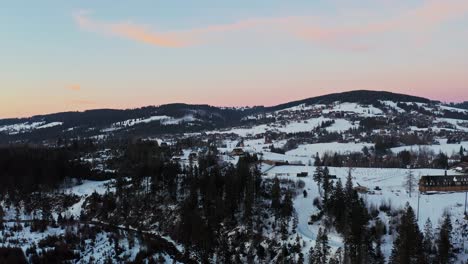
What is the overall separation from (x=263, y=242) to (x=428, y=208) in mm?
30335

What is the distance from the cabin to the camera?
81438mm

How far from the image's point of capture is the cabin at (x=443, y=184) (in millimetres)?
81438

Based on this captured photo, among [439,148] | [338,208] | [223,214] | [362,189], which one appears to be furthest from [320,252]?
[439,148]

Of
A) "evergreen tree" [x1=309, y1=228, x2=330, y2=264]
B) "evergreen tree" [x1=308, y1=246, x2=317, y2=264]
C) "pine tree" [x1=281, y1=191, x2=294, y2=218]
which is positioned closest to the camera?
"evergreen tree" [x1=309, y1=228, x2=330, y2=264]

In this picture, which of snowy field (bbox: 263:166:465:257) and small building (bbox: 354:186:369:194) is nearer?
snowy field (bbox: 263:166:465:257)

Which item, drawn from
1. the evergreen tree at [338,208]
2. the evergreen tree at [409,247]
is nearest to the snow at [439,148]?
the evergreen tree at [338,208]

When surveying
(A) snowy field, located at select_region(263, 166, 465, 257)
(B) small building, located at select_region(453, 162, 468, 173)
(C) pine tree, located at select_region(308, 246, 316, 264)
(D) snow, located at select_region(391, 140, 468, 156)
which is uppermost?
(B) small building, located at select_region(453, 162, 468, 173)

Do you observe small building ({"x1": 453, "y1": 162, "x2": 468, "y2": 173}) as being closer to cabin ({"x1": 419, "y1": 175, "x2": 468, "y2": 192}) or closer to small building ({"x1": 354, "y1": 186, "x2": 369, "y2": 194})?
cabin ({"x1": 419, "y1": 175, "x2": 468, "y2": 192})

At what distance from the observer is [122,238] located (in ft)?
214

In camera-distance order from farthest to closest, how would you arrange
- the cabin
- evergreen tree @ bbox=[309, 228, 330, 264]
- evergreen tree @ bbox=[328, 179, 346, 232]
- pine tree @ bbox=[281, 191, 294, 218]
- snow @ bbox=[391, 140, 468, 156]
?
snow @ bbox=[391, 140, 468, 156], the cabin, pine tree @ bbox=[281, 191, 294, 218], evergreen tree @ bbox=[328, 179, 346, 232], evergreen tree @ bbox=[309, 228, 330, 264]

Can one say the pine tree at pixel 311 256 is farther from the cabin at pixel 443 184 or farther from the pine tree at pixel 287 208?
the cabin at pixel 443 184

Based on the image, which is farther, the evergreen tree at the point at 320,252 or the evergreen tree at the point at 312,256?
the evergreen tree at the point at 312,256

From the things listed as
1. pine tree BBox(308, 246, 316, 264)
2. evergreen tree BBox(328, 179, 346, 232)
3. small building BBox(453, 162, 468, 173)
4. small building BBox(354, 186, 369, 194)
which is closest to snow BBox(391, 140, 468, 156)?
small building BBox(453, 162, 468, 173)

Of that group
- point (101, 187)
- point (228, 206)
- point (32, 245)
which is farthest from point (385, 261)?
point (101, 187)
